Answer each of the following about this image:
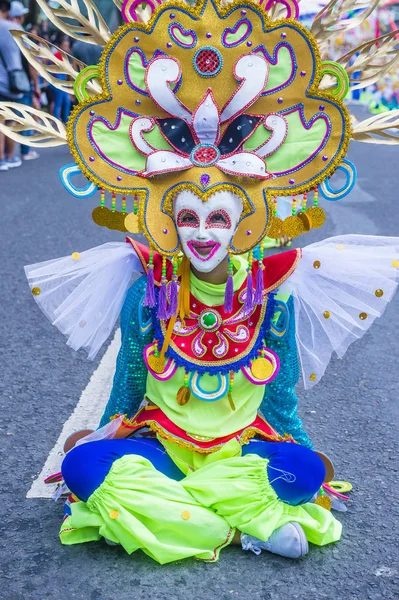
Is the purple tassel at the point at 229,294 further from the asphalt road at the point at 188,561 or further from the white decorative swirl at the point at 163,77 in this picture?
the asphalt road at the point at 188,561

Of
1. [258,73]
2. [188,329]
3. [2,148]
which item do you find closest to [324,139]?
[258,73]

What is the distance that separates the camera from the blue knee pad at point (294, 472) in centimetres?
273

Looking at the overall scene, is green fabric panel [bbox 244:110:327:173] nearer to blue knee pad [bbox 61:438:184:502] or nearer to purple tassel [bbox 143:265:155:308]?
purple tassel [bbox 143:265:155:308]

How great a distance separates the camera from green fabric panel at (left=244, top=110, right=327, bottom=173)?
107 inches

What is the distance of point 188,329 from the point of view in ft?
9.53

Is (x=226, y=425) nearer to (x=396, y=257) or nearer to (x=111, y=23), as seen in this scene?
(x=396, y=257)

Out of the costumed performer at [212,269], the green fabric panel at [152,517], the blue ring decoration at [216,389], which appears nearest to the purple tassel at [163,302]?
the costumed performer at [212,269]

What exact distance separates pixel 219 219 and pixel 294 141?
0.32m

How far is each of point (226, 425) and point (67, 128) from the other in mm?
1044

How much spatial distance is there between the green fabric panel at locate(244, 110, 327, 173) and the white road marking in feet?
4.48

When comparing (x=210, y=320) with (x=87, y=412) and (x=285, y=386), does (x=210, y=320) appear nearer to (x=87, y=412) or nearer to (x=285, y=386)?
(x=285, y=386)

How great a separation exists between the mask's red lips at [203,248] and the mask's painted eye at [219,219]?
0.18 feet

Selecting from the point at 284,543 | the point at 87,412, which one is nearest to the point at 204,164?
the point at 284,543

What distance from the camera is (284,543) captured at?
8.86 ft
